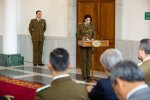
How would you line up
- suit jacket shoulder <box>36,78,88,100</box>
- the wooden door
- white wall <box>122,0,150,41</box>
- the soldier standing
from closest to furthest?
suit jacket shoulder <box>36,78,88,100</box> < white wall <box>122,0,150,41</box> < the wooden door < the soldier standing

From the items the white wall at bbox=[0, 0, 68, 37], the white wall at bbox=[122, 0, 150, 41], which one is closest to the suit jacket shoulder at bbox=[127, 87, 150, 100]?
the white wall at bbox=[122, 0, 150, 41]

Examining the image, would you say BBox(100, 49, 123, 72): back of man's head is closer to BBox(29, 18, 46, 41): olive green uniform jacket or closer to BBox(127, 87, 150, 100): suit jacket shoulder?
BBox(127, 87, 150, 100): suit jacket shoulder

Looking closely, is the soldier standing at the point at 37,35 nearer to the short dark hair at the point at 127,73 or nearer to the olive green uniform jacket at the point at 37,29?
the olive green uniform jacket at the point at 37,29

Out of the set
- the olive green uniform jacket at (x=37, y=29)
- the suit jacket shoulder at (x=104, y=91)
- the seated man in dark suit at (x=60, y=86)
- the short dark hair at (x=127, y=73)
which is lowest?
the suit jacket shoulder at (x=104, y=91)

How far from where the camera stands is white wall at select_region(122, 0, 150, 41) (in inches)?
324

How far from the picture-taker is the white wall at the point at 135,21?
27.0 feet

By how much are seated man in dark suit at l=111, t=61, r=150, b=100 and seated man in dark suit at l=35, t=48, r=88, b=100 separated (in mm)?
683

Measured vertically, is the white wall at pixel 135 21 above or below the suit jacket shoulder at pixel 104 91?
above

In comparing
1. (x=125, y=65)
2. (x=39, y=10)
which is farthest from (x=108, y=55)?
(x=39, y=10)

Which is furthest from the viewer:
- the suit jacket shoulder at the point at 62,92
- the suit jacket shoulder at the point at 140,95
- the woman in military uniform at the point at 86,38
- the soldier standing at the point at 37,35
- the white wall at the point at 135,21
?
the soldier standing at the point at 37,35

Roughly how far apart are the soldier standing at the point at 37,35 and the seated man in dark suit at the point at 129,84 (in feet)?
28.0

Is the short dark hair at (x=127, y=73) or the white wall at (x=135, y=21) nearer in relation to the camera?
the short dark hair at (x=127, y=73)

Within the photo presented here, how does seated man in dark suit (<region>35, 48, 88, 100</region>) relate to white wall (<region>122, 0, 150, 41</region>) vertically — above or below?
below

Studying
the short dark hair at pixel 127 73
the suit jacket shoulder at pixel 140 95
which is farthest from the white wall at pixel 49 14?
the suit jacket shoulder at pixel 140 95
